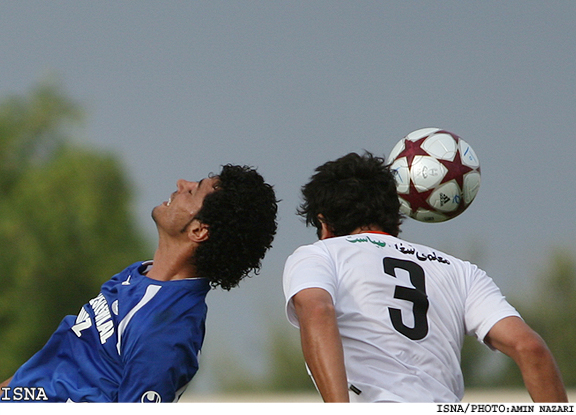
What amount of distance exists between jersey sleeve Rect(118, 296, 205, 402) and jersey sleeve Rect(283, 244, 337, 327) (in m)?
0.69

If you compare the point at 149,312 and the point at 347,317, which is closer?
the point at 347,317

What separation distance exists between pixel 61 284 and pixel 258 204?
24.2m

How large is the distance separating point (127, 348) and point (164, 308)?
0.94ft

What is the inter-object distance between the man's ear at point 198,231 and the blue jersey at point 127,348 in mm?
243

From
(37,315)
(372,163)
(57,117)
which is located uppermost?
(372,163)

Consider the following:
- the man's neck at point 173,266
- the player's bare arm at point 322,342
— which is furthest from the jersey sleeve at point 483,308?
the man's neck at point 173,266

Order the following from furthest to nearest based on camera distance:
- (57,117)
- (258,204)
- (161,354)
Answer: (57,117), (258,204), (161,354)

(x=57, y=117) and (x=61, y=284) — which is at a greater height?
(x=57, y=117)

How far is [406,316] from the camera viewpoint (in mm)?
3582

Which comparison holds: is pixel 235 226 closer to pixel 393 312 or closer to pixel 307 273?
pixel 307 273

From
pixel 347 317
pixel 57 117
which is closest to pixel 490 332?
pixel 347 317

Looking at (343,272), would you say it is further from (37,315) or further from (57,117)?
(57,117)

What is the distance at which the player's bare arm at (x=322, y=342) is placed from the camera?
316 cm

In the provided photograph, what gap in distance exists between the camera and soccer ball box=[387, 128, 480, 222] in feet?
18.1
